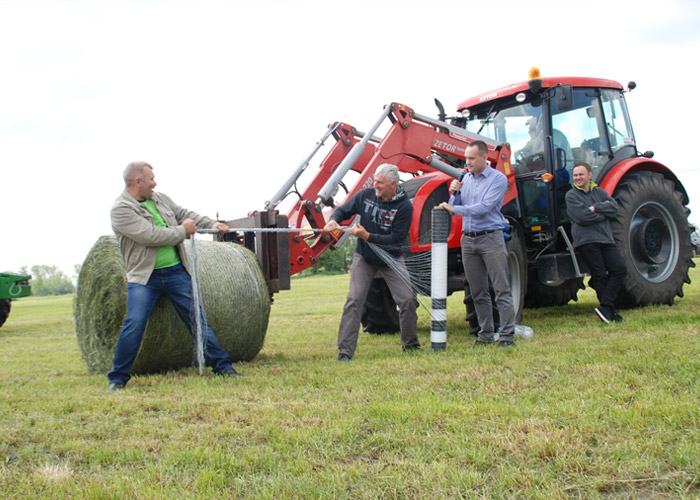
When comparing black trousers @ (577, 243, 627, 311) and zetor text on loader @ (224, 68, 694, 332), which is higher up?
zetor text on loader @ (224, 68, 694, 332)

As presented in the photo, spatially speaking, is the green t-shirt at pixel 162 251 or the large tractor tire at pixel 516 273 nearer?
the green t-shirt at pixel 162 251

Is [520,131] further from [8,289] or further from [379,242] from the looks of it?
[8,289]

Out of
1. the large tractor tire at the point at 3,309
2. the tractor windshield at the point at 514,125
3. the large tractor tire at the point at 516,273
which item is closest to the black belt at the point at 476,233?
the large tractor tire at the point at 516,273

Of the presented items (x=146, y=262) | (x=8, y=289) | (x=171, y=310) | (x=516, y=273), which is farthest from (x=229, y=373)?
(x=8, y=289)

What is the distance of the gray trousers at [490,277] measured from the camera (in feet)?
Result: 20.3

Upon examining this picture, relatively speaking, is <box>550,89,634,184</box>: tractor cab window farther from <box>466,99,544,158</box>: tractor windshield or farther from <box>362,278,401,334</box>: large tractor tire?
<box>362,278,401,334</box>: large tractor tire

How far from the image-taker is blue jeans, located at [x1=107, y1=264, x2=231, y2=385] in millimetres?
5020

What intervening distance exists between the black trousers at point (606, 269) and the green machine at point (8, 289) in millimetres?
12977

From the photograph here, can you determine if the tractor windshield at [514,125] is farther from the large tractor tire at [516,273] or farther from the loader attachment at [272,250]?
the loader attachment at [272,250]

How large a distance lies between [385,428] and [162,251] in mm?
2710

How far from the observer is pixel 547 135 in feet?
27.0

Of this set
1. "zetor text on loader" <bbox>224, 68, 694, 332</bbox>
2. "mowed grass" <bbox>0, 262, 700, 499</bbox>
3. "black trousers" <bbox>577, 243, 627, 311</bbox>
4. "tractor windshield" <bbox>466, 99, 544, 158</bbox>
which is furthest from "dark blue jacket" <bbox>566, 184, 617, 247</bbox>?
"mowed grass" <bbox>0, 262, 700, 499</bbox>

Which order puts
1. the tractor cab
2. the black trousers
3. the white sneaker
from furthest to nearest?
the tractor cab
the black trousers
the white sneaker

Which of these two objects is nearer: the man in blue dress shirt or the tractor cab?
the man in blue dress shirt
